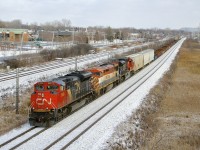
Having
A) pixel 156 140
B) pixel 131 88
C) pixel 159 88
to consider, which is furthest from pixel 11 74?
pixel 156 140

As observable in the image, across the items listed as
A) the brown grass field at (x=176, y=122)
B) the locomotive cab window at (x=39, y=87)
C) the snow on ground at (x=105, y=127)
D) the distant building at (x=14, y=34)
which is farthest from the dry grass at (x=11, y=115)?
the distant building at (x=14, y=34)

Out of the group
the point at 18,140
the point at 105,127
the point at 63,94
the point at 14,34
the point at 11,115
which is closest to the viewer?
the point at 18,140

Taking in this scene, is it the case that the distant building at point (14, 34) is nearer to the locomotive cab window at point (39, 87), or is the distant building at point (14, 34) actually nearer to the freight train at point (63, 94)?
the freight train at point (63, 94)

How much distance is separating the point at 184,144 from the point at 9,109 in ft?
41.8

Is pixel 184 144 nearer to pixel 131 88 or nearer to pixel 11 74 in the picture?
pixel 131 88

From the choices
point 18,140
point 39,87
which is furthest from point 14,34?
point 18,140

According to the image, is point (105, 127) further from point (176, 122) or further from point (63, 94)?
point (176, 122)

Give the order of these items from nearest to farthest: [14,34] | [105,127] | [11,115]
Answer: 1. [105,127]
2. [11,115]
3. [14,34]

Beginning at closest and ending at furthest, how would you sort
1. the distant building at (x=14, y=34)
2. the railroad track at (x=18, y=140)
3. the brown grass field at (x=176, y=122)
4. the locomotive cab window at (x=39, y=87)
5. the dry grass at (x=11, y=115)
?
the railroad track at (x=18, y=140) < the brown grass field at (x=176, y=122) < the dry grass at (x=11, y=115) < the locomotive cab window at (x=39, y=87) < the distant building at (x=14, y=34)

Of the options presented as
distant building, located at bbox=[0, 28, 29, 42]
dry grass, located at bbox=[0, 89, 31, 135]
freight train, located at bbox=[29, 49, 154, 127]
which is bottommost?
dry grass, located at bbox=[0, 89, 31, 135]

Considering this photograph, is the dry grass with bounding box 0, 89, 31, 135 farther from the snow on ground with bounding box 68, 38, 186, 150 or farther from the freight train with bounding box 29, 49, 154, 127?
the snow on ground with bounding box 68, 38, 186, 150

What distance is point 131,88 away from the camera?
123 ft

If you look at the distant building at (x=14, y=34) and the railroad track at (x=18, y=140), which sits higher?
the distant building at (x=14, y=34)

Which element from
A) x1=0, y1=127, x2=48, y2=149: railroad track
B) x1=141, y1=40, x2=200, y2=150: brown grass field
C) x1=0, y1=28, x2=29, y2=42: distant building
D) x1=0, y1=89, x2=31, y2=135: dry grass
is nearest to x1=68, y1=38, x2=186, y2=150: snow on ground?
x1=141, y1=40, x2=200, y2=150: brown grass field
